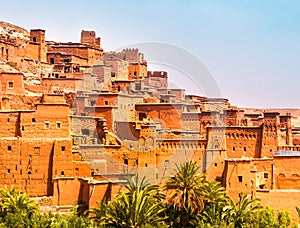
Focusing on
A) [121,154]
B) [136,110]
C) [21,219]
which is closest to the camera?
[21,219]

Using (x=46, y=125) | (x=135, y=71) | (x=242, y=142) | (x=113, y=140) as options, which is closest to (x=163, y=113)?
(x=242, y=142)

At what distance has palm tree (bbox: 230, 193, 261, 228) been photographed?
2500 centimetres

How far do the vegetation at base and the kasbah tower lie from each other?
4.41ft

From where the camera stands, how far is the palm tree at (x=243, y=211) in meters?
25.0

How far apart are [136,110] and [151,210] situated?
12.3 m

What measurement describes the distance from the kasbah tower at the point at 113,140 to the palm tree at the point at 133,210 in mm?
2084

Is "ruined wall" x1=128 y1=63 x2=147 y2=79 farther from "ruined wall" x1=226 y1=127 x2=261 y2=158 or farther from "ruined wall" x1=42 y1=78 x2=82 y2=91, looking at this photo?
"ruined wall" x1=226 y1=127 x2=261 y2=158

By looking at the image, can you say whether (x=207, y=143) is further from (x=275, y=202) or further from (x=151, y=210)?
(x=151, y=210)

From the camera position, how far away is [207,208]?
25.6m

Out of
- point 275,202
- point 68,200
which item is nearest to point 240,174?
point 275,202

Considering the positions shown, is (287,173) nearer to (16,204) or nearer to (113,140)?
(113,140)

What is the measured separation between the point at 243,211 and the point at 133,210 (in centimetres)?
479

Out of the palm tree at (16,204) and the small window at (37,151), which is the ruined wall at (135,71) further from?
the palm tree at (16,204)

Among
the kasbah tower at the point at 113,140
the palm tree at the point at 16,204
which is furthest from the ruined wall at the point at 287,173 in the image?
the palm tree at the point at 16,204
